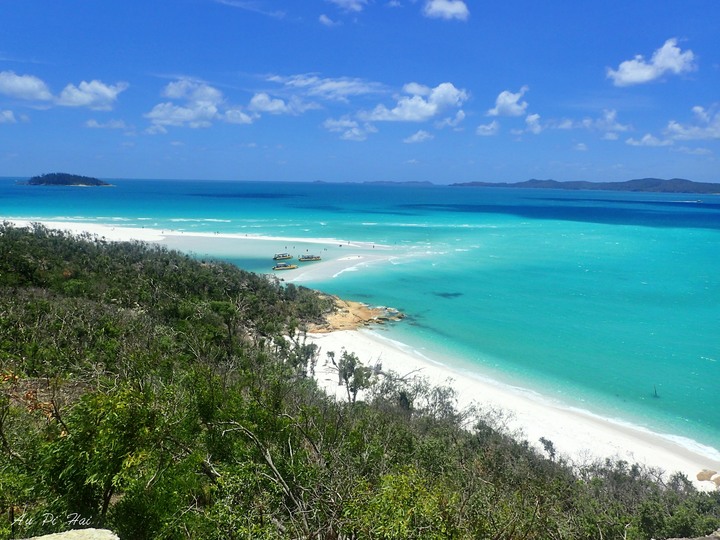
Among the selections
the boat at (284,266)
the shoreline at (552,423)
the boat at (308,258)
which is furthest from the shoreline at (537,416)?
the boat at (308,258)

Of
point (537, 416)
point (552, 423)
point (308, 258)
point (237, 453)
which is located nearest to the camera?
point (237, 453)

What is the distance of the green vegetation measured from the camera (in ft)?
23.6

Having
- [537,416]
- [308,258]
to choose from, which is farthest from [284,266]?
[537,416]

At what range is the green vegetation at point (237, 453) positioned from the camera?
719cm

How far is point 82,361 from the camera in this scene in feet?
48.5

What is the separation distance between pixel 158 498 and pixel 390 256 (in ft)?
171

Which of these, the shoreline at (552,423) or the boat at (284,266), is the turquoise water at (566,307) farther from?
the boat at (284,266)

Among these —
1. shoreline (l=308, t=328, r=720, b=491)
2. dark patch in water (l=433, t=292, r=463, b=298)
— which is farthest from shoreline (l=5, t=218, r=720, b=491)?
dark patch in water (l=433, t=292, r=463, b=298)

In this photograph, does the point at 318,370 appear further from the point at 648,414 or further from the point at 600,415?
the point at 648,414

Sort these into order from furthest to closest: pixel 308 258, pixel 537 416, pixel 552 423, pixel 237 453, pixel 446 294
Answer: pixel 308 258 → pixel 446 294 → pixel 537 416 → pixel 552 423 → pixel 237 453

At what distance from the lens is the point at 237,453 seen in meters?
9.02

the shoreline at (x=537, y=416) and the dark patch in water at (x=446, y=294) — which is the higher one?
the dark patch in water at (x=446, y=294)

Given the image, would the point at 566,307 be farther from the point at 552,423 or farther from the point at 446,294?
the point at 552,423

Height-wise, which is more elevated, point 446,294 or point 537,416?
point 446,294
